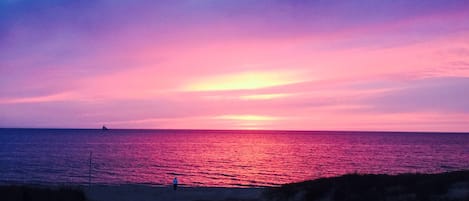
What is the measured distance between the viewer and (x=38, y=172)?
210 feet

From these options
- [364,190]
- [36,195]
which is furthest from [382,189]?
[36,195]

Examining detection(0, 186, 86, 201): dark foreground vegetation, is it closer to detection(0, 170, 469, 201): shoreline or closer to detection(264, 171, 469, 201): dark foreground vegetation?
detection(0, 170, 469, 201): shoreline

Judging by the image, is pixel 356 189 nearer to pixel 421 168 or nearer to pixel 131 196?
pixel 131 196

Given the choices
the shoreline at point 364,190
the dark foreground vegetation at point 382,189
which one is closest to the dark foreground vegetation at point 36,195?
the shoreline at point 364,190

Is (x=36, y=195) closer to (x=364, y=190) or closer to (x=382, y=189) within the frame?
(x=364, y=190)

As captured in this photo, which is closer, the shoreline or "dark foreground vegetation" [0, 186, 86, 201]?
"dark foreground vegetation" [0, 186, 86, 201]

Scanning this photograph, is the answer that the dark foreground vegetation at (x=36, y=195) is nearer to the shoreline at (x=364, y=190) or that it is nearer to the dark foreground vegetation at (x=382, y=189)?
the shoreline at (x=364, y=190)

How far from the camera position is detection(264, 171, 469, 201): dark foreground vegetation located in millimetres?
19297

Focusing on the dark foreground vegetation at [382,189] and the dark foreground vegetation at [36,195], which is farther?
the dark foreground vegetation at [382,189]

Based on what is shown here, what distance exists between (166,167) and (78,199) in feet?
174

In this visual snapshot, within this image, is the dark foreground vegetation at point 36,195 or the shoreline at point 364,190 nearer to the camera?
the dark foreground vegetation at point 36,195

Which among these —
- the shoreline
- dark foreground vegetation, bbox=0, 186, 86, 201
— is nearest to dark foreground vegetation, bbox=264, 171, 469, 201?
the shoreline

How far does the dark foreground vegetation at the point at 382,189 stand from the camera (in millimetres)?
19297

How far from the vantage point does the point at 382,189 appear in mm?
20844
